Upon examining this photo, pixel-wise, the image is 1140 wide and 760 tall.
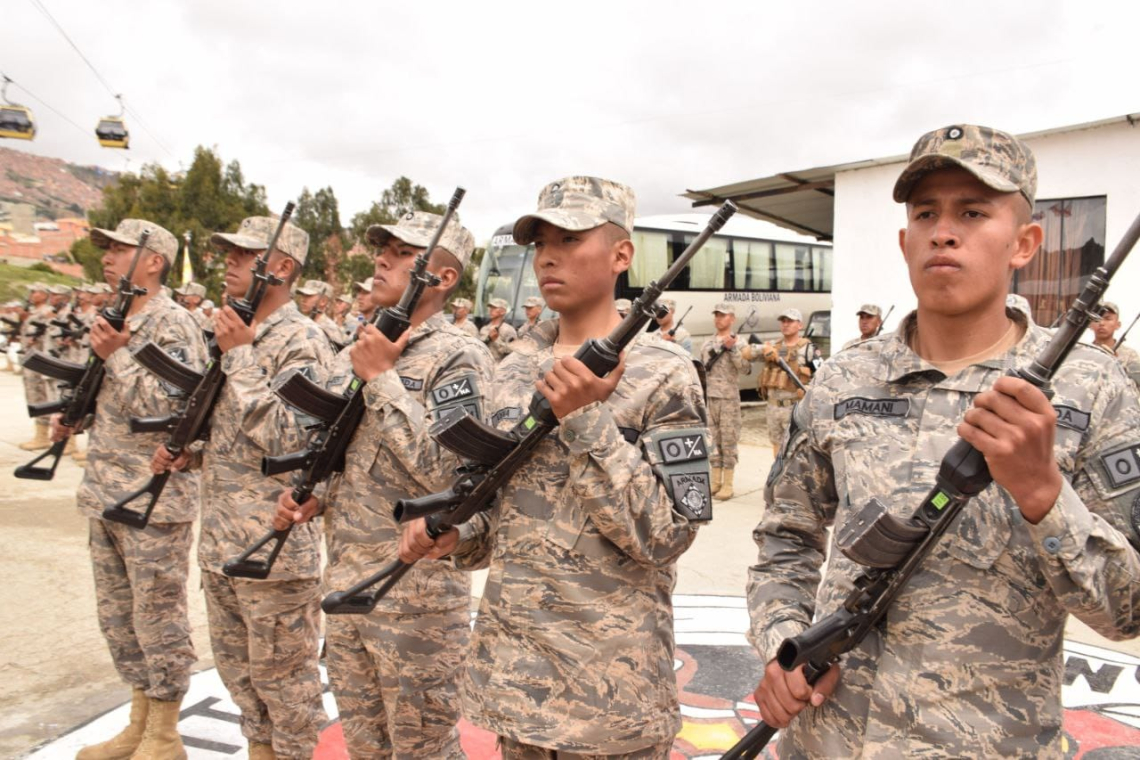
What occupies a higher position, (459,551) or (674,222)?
(674,222)

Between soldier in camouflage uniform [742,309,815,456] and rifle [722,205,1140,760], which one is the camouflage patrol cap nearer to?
rifle [722,205,1140,760]

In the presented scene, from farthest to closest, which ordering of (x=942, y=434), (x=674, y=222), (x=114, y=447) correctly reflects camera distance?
(x=674, y=222), (x=114, y=447), (x=942, y=434)

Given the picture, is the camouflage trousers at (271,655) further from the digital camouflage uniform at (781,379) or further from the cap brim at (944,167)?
the digital camouflage uniform at (781,379)

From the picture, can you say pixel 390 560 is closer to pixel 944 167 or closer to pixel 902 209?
pixel 944 167

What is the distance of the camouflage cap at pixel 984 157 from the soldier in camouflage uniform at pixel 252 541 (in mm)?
2320

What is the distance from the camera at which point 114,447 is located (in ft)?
12.6

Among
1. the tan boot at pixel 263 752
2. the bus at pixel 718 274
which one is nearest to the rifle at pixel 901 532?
the tan boot at pixel 263 752

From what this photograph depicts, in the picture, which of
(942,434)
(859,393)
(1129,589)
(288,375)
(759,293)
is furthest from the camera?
(759,293)

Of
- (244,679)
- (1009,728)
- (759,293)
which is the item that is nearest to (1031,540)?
(1009,728)

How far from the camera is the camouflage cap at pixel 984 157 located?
5.20 ft

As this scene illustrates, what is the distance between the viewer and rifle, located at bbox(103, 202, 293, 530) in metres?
3.50

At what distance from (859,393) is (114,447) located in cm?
344

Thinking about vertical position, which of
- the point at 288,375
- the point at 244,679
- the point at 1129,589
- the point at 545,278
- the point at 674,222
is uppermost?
the point at 674,222

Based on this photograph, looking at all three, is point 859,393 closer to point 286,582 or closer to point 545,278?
point 545,278
